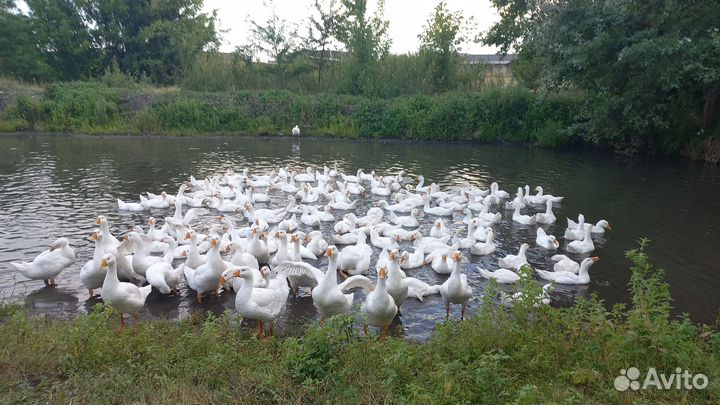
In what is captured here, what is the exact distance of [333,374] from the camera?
461 cm

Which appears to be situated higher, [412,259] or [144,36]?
[144,36]

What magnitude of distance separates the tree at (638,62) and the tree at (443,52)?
38.3 ft

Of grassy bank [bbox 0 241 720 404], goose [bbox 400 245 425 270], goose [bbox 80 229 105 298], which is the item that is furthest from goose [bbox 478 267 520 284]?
goose [bbox 80 229 105 298]

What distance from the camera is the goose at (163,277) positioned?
7.55m

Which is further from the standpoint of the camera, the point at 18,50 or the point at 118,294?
the point at 18,50

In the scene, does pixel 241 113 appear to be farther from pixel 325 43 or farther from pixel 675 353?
pixel 675 353

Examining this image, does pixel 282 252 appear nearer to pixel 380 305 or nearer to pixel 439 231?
pixel 380 305

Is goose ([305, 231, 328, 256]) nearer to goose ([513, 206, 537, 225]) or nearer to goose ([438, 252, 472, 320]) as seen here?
goose ([438, 252, 472, 320])

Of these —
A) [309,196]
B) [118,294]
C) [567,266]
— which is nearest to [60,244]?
[118,294]

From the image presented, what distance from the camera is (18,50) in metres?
34.8

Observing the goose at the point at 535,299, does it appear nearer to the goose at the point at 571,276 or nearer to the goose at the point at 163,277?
the goose at the point at 571,276

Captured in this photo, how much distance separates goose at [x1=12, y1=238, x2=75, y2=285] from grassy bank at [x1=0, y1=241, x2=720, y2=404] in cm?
264

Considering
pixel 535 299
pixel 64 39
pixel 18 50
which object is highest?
pixel 64 39

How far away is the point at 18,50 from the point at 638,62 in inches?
1465
